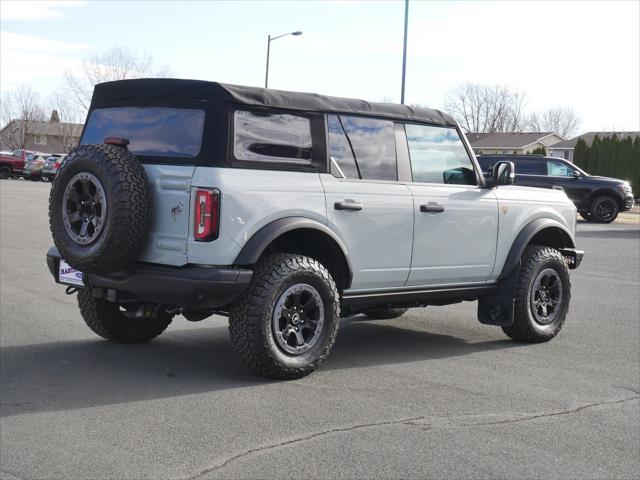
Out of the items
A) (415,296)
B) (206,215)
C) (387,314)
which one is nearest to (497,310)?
(415,296)

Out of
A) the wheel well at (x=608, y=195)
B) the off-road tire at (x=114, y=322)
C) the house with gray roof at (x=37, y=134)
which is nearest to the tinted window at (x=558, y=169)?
the wheel well at (x=608, y=195)

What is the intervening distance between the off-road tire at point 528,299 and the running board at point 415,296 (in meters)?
0.26

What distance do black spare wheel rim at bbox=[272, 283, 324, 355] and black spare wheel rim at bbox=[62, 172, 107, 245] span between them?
52.4 inches

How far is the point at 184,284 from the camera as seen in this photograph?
18.9ft

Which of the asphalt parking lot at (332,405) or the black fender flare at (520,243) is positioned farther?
the black fender flare at (520,243)

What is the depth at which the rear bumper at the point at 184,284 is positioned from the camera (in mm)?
5746

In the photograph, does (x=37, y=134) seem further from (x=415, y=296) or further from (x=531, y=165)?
(x=415, y=296)

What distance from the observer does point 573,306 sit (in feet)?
33.3

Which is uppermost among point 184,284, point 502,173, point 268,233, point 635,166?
point 635,166

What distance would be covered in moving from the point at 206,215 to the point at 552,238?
13.4 ft

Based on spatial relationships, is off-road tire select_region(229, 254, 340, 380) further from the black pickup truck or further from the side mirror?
the black pickup truck

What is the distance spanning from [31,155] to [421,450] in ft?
159

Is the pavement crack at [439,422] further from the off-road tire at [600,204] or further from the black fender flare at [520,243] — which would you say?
the off-road tire at [600,204]

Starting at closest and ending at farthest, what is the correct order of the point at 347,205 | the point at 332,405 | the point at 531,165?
the point at 332,405
the point at 347,205
the point at 531,165
